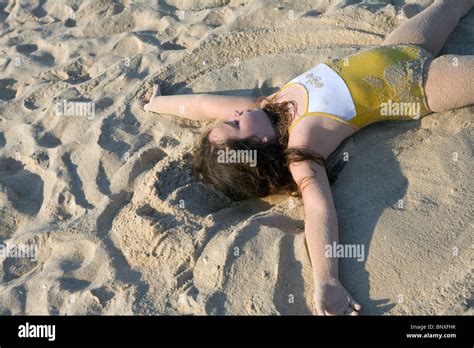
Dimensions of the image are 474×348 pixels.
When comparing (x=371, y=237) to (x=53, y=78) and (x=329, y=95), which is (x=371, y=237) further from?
(x=53, y=78)

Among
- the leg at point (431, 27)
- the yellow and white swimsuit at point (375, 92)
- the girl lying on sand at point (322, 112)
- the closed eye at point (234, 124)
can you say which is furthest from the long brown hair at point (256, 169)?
the leg at point (431, 27)

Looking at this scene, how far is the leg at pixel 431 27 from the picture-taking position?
3.54m

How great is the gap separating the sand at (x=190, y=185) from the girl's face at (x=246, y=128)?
337 mm

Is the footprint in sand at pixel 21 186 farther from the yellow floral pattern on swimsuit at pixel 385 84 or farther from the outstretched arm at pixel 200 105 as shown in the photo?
the yellow floral pattern on swimsuit at pixel 385 84

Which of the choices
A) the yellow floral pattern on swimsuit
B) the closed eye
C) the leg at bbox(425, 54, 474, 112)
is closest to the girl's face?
the closed eye

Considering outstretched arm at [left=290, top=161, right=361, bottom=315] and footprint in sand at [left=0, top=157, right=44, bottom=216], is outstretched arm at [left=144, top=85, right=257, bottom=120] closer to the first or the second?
outstretched arm at [left=290, top=161, right=361, bottom=315]

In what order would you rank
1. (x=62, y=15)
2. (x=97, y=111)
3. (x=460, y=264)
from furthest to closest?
(x=62, y=15) → (x=97, y=111) → (x=460, y=264)

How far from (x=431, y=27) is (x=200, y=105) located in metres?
1.57

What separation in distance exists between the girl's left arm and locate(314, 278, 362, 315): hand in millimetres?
1379

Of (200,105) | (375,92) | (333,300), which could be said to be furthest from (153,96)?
(333,300)

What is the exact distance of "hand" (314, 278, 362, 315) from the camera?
2.52m

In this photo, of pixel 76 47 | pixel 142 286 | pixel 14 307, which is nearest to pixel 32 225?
pixel 14 307

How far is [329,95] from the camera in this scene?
3.26 metres

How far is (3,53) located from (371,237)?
11.8 ft
